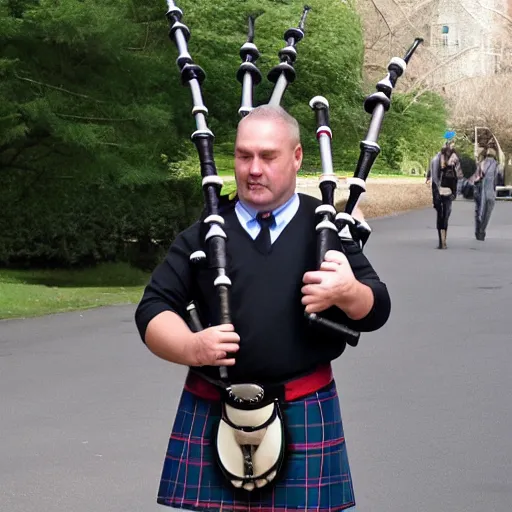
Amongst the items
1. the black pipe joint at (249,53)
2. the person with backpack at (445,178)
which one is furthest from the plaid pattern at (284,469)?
the person with backpack at (445,178)

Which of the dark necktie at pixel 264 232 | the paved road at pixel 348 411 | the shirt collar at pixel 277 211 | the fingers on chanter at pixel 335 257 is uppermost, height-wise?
the shirt collar at pixel 277 211

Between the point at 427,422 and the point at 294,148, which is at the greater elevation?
the point at 294,148

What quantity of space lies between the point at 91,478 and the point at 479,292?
386 inches

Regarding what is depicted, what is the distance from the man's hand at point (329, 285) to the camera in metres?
3.25

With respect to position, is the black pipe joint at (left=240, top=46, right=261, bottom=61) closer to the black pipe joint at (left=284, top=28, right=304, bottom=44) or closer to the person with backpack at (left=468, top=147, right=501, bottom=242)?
the black pipe joint at (left=284, top=28, right=304, bottom=44)

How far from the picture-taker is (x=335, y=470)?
11.6 ft

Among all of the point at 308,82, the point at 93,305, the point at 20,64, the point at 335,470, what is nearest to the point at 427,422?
Answer: the point at 335,470

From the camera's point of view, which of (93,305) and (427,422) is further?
(93,305)

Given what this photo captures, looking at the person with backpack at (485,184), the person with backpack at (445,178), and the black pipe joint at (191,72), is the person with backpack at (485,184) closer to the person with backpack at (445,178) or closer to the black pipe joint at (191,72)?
the person with backpack at (445,178)

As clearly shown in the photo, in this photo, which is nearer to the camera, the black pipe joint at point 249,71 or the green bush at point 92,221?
the black pipe joint at point 249,71

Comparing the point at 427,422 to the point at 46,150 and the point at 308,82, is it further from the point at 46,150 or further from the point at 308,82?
A: the point at 308,82

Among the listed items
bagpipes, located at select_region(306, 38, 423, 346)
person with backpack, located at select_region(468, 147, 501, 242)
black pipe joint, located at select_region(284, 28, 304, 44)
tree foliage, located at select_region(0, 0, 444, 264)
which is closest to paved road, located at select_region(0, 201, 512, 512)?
black pipe joint, located at select_region(284, 28, 304, 44)

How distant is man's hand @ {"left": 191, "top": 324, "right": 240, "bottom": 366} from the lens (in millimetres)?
3229

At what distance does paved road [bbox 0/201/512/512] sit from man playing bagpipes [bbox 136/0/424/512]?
9.12 feet
